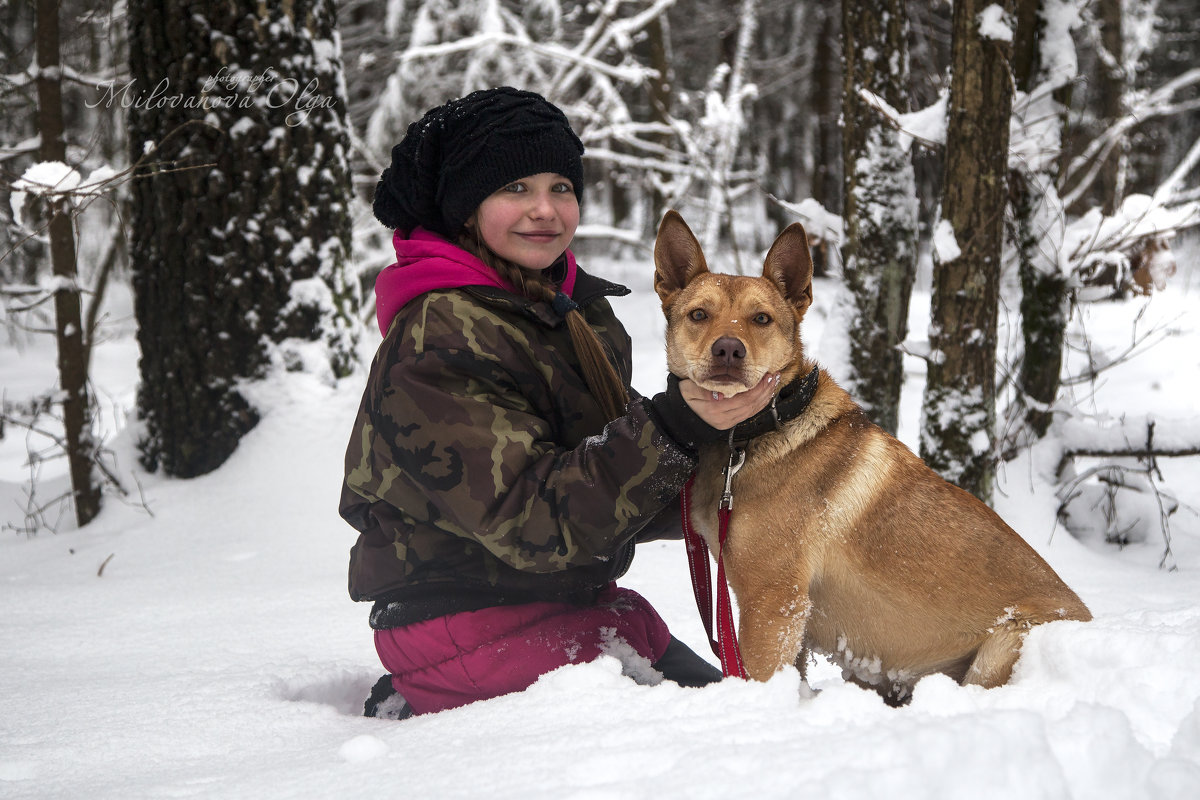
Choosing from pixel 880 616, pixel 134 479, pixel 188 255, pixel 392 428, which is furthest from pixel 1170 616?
pixel 134 479

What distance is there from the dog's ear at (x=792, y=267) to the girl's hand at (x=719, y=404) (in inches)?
19.5

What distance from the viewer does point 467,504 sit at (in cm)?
207

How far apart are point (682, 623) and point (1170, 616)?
5.63 feet

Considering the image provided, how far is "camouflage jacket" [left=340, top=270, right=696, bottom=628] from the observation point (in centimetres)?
205

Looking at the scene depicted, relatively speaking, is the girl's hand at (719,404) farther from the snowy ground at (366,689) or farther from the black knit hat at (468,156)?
the black knit hat at (468,156)

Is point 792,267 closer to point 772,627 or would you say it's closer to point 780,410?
point 780,410

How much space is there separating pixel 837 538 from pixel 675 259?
998 mm

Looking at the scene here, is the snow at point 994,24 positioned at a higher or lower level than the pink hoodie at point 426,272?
higher

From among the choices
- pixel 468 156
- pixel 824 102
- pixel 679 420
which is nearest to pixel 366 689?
pixel 679 420

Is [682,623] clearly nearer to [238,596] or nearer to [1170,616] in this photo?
[1170,616]

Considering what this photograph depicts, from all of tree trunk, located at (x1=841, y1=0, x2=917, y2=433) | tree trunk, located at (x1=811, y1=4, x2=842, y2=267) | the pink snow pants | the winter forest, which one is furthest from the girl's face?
tree trunk, located at (x1=811, y1=4, x2=842, y2=267)

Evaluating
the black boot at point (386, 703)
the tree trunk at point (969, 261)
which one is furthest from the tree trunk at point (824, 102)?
the black boot at point (386, 703)

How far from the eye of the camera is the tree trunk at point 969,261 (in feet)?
11.3

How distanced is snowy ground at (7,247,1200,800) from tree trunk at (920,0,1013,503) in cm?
77
